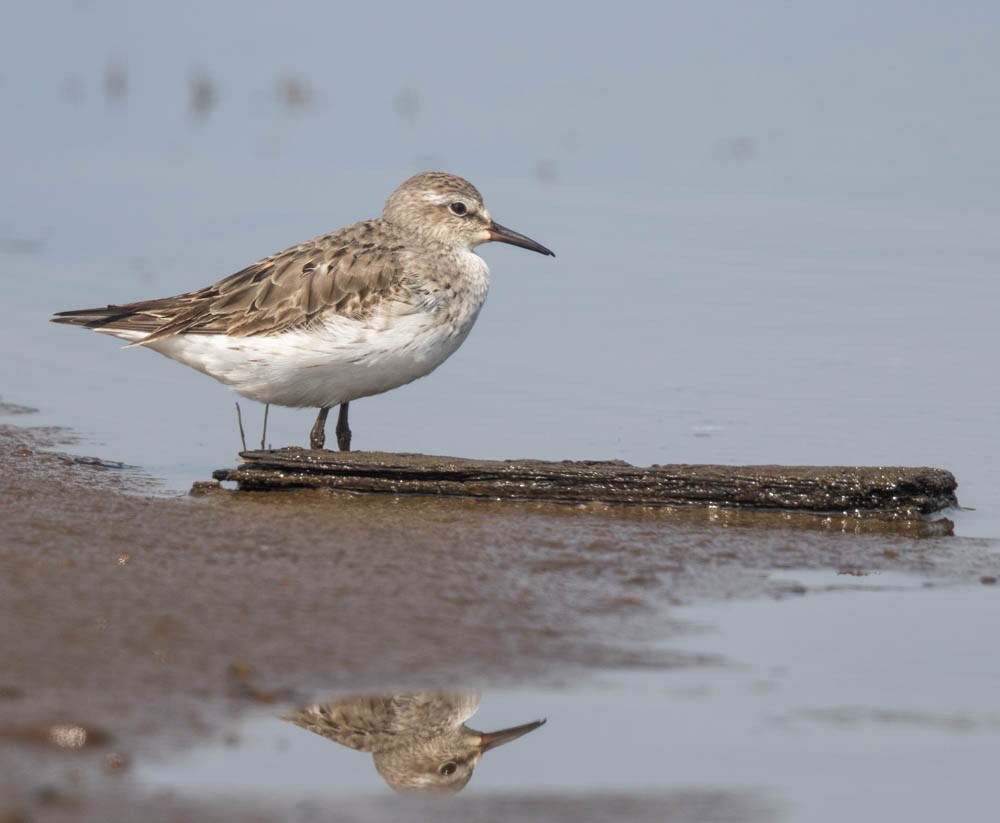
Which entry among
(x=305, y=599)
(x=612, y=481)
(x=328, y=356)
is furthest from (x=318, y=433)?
(x=305, y=599)

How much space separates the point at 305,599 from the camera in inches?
243

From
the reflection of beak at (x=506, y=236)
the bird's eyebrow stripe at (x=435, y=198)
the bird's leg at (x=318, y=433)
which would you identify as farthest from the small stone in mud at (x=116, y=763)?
the reflection of beak at (x=506, y=236)

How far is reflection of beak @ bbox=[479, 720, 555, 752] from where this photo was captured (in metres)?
5.11

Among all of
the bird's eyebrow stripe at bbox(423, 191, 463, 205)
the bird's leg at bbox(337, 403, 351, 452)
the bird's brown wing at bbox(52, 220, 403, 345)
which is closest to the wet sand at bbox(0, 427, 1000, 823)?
the bird's brown wing at bbox(52, 220, 403, 345)

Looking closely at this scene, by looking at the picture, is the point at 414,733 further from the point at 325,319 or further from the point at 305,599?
the point at 325,319

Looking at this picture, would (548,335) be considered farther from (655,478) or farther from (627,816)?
(627,816)

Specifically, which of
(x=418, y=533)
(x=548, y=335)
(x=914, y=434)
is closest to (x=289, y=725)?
(x=418, y=533)

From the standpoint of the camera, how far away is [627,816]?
4551mm

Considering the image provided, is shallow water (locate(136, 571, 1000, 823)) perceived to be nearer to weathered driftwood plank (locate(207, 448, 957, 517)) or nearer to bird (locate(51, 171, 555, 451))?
weathered driftwood plank (locate(207, 448, 957, 517))

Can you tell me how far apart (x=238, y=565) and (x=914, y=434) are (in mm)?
4826

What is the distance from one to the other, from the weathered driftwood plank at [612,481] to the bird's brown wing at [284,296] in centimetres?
95

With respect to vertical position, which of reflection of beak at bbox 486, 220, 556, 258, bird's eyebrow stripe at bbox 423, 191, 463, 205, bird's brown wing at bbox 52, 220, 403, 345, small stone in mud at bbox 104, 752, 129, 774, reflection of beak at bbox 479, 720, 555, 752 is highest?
bird's eyebrow stripe at bbox 423, 191, 463, 205

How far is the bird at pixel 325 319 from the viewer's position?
8516 millimetres

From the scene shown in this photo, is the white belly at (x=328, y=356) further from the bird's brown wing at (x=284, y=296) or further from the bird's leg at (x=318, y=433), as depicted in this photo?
the bird's leg at (x=318, y=433)
